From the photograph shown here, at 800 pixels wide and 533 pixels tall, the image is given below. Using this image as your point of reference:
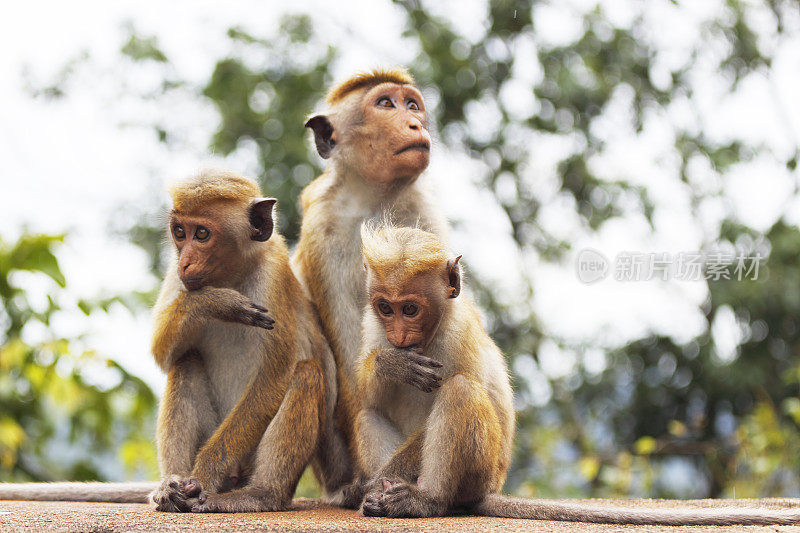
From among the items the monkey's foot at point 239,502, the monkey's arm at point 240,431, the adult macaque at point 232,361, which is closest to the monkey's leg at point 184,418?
the adult macaque at point 232,361

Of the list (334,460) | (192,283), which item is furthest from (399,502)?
(192,283)

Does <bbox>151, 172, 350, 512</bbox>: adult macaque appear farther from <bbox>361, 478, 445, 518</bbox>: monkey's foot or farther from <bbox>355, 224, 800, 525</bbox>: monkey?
<bbox>361, 478, 445, 518</bbox>: monkey's foot

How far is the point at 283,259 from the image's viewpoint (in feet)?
16.9

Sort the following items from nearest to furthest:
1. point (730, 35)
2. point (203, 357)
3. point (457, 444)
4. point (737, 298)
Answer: point (457, 444) → point (203, 357) → point (737, 298) → point (730, 35)

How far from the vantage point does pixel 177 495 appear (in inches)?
179

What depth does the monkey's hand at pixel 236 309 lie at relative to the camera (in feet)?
15.0

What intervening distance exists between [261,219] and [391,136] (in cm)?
108

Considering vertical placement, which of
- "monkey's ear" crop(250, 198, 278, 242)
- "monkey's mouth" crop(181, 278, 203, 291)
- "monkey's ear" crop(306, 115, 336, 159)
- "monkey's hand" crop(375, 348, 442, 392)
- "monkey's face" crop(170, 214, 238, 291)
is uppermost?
"monkey's ear" crop(306, 115, 336, 159)

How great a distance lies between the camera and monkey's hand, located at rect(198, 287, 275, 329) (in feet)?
15.0

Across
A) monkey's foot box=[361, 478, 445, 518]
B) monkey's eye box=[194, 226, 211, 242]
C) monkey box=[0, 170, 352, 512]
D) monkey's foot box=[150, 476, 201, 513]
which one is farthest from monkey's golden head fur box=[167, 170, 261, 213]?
monkey's foot box=[361, 478, 445, 518]

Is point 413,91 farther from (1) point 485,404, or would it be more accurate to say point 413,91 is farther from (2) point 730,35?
(2) point 730,35

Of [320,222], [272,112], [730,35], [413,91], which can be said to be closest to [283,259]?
[320,222]

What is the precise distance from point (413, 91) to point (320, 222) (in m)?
1.07

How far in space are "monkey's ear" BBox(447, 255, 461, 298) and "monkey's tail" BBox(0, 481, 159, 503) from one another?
2384 mm
